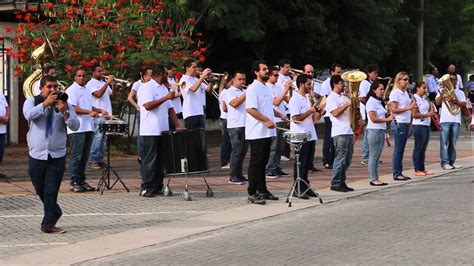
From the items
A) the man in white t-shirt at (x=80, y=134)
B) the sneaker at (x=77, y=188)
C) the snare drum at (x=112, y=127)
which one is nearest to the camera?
the snare drum at (x=112, y=127)

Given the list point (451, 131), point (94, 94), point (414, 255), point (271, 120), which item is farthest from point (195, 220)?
point (451, 131)

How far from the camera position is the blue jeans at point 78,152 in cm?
1385

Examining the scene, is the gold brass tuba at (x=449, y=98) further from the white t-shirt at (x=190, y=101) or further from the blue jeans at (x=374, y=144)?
the white t-shirt at (x=190, y=101)

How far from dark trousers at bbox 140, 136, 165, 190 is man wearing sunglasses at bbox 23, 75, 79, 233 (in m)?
2.92

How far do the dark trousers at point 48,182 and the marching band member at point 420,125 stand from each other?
7.91 m

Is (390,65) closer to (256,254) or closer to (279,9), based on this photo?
(279,9)

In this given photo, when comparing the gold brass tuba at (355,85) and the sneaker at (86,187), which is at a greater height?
the gold brass tuba at (355,85)

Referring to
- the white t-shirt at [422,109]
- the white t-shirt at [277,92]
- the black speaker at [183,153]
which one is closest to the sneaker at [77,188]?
the black speaker at [183,153]

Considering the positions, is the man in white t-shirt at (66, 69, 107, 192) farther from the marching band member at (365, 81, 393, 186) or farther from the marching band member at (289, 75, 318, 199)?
the marching band member at (365, 81, 393, 186)

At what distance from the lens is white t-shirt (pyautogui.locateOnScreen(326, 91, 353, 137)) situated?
14.0 meters

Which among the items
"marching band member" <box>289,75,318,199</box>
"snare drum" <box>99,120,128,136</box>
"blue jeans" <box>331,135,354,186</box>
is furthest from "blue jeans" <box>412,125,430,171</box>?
"snare drum" <box>99,120,128,136</box>

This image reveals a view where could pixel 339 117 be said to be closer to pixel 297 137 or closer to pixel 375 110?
pixel 375 110

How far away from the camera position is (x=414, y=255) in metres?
8.97

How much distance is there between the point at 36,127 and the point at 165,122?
10.7ft
